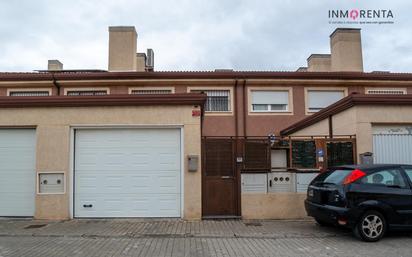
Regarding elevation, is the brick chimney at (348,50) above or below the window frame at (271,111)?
above

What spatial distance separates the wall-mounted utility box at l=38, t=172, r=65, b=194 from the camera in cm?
1021

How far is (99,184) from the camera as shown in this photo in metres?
10.3

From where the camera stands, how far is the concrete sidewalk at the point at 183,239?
22.9ft

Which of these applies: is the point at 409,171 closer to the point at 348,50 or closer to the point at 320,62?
the point at 348,50

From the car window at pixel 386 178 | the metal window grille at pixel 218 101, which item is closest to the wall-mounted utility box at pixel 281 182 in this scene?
the car window at pixel 386 178

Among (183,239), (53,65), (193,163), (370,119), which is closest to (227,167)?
(193,163)

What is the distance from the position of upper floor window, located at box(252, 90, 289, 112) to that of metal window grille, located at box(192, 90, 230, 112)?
4.35 feet

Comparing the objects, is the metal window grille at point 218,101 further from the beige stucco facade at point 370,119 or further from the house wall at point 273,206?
the house wall at point 273,206

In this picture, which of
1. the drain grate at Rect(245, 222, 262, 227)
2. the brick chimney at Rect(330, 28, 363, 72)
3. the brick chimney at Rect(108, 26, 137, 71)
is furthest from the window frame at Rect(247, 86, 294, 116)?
the drain grate at Rect(245, 222, 262, 227)

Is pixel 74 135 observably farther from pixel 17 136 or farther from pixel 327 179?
pixel 327 179

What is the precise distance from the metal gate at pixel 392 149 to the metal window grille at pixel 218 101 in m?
9.16

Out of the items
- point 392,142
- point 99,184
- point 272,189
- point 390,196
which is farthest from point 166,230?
point 392,142

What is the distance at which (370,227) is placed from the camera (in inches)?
304

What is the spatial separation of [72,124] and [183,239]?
4578mm
